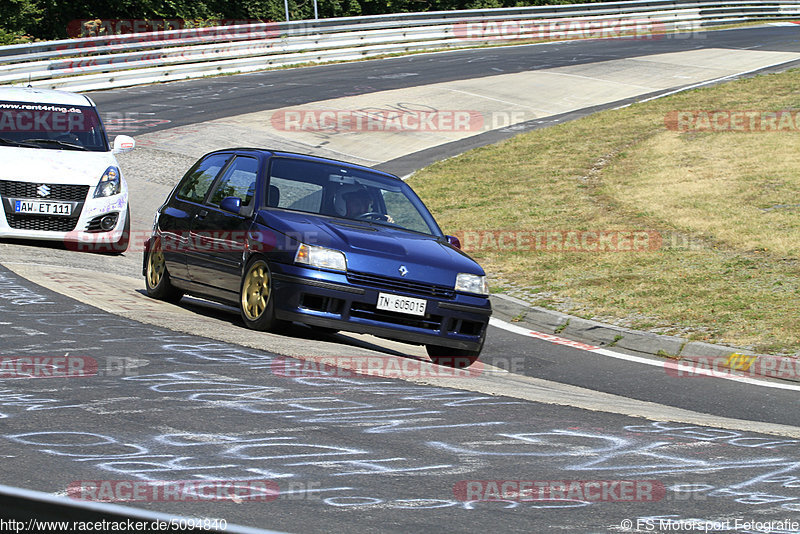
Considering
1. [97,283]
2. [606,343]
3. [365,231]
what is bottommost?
[606,343]

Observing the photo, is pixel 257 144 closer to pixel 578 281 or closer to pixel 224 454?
pixel 578 281

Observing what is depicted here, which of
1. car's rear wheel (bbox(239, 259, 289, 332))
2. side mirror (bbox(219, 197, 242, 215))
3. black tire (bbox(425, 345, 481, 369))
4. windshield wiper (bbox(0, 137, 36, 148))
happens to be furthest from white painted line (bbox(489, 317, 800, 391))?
windshield wiper (bbox(0, 137, 36, 148))

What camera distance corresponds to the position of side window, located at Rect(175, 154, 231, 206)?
31.7 feet

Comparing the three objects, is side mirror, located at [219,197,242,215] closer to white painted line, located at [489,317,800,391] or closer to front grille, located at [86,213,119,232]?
white painted line, located at [489,317,800,391]

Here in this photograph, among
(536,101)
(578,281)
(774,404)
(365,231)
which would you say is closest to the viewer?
(774,404)

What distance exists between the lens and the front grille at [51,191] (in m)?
11.7

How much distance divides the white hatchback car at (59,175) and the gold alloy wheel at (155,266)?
7.43 ft

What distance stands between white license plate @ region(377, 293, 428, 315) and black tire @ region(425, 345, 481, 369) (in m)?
0.58

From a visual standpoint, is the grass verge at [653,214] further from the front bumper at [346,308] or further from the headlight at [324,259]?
the headlight at [324,259]

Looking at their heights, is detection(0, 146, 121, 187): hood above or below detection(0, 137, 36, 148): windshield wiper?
below

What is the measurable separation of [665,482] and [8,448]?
2982mm

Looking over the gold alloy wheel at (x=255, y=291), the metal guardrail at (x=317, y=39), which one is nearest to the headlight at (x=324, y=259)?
the gold alloy wheel at (x=255, y=291)

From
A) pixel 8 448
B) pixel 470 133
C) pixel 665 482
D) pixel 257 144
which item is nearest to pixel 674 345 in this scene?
pixel 665 482

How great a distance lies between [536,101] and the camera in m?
27.5
